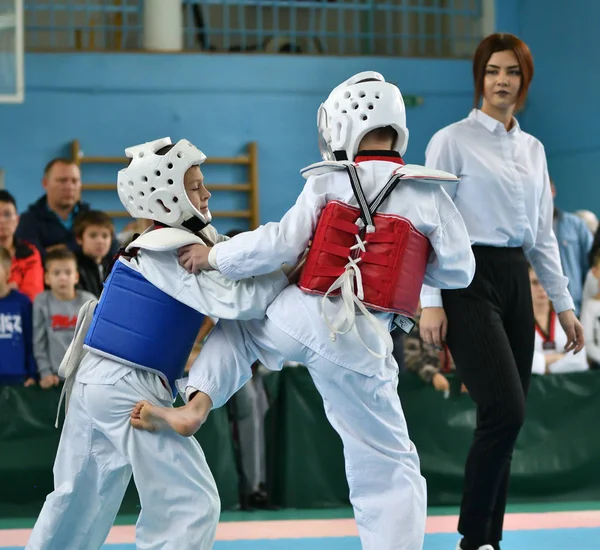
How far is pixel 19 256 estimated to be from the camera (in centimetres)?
637

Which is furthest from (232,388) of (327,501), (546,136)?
(546,136)

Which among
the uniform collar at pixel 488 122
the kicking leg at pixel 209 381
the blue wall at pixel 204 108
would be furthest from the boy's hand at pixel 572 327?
the blue wall at pixel 204 108

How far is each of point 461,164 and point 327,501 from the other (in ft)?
8.98

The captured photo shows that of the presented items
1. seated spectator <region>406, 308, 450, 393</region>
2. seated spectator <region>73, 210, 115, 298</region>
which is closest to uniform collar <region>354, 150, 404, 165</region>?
seated spectator <region>406, 308, 450, 393</region>

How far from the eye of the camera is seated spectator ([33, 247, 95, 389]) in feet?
19.2

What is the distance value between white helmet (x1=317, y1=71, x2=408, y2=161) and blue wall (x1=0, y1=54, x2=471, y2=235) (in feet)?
24.8

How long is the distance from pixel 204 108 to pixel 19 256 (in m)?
4.87

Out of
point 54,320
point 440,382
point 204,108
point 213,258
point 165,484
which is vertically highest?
point 204,108

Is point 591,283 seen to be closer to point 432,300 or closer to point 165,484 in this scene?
point 432,300

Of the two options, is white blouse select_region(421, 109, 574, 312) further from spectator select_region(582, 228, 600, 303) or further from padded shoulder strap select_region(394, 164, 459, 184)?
spectator select_region(582, 228, 600, 303)

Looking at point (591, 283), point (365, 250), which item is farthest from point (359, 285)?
point (591, 283)

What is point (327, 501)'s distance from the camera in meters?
6.06

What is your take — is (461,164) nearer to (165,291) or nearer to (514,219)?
(514,219)

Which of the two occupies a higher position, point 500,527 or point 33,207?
point 33,207
